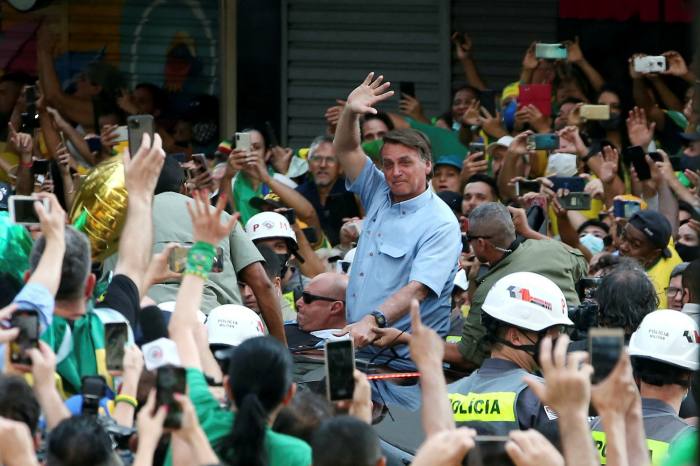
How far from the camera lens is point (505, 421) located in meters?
5.96

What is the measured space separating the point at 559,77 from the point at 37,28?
4804 millimetres

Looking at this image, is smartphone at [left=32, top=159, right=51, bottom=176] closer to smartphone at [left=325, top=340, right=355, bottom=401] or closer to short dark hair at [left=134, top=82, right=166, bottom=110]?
short dark hair at [left=134, top=82, right=166, bottom=110]

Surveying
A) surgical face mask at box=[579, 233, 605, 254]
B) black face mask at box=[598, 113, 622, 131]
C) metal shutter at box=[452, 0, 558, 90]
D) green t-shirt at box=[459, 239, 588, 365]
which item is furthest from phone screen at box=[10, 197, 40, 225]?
metal shutter at box=[452, 0, 558, 90]

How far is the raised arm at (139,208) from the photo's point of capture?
5.29m

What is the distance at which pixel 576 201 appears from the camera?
9.66m

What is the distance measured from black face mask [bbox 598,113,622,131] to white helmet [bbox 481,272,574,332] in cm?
514

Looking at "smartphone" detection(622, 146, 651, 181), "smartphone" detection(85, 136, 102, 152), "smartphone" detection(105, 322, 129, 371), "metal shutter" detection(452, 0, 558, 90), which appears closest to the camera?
"smartphone" detection(105, 322, 129, 371)

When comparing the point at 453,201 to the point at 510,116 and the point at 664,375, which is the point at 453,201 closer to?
the point at 510,116

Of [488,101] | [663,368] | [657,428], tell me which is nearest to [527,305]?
[663,368]

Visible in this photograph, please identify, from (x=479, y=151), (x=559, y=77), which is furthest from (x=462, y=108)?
(x=479, y=151)

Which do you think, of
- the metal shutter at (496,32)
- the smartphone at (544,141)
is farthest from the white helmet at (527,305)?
the metal shutter at (496,32)

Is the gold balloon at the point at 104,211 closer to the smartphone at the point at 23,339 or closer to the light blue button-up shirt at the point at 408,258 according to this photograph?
the light blue button-up shirt at the point at 408,258

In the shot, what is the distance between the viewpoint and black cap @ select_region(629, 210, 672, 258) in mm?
8797

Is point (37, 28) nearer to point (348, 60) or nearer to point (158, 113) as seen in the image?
point (158, 113)
